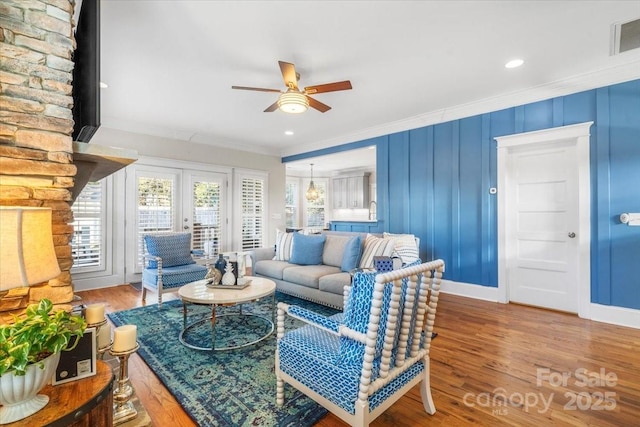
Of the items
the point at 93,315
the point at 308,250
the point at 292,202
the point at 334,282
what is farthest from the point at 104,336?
the point at 292,202

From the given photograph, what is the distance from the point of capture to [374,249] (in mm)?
3701

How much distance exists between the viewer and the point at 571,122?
340cm

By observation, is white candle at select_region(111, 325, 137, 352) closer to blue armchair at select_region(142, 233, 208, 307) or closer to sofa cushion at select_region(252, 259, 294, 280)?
blue armchair at select_region(142, 233, 208, 307)

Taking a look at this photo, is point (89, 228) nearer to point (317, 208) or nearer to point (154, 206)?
point (154, 206)

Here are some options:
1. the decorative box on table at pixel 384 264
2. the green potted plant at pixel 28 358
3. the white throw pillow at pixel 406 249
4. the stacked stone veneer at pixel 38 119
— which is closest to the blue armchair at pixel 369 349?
the decorative box on table at pixel 384 264

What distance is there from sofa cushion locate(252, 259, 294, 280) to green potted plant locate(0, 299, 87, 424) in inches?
122

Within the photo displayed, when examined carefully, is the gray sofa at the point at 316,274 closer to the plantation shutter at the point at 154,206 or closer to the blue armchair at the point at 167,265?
the blue armchair at the point at 167,265

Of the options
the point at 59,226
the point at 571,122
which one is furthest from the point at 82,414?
the point at 571,122

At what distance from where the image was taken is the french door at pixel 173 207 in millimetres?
4969

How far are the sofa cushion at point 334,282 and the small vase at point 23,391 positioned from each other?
8.57 feet

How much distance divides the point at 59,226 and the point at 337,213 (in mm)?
8804

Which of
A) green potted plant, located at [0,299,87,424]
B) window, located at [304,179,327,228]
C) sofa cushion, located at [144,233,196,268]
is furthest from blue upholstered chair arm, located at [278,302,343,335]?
window, located at [304,179,327,228]

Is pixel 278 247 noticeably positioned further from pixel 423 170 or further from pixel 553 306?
pixel 553 306

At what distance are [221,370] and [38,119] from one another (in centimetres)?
193
